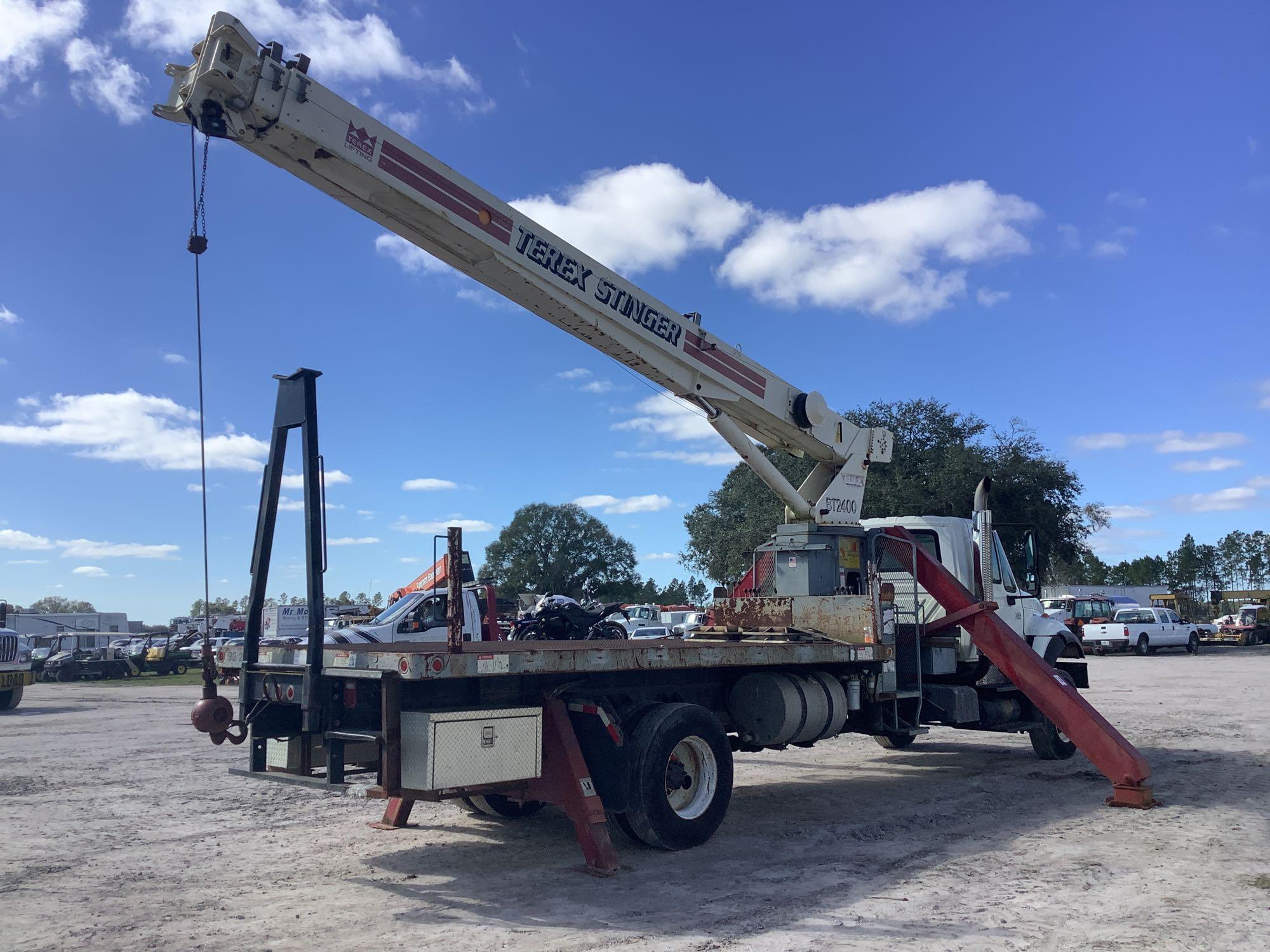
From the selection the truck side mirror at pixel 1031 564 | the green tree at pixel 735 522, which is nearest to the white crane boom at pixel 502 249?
the truck side mirror at pixel 1031 564

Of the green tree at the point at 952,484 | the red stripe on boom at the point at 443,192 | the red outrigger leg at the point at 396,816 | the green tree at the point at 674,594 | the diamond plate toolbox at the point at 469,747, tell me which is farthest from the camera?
the green tree at the point at 674,594

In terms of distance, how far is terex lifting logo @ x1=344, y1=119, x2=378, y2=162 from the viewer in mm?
7711

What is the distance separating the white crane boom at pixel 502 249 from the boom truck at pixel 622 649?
0.8 inches

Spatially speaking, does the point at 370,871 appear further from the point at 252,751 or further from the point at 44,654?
the point at 44,654

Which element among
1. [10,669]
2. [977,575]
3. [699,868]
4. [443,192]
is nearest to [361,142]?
[443,192]

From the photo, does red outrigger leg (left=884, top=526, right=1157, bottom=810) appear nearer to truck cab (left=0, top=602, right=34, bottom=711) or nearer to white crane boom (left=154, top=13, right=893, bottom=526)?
white crane boom (left=154, top=13, right=893, bottom=526)

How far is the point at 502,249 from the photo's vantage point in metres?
8.63

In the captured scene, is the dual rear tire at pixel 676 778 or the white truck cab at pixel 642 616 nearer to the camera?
the dual rear tire at pixel 676 778

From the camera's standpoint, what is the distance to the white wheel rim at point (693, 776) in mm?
7492

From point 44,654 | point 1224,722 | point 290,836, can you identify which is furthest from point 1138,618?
point 44,654

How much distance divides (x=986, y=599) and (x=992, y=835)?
10.7 ft

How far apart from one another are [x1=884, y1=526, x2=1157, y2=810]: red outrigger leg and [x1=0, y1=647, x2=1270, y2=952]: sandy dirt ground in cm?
34

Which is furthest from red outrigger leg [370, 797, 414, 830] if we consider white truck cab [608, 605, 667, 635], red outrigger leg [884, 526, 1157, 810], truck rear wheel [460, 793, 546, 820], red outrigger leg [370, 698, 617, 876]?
white truck cab [608, 605, 667, 635]

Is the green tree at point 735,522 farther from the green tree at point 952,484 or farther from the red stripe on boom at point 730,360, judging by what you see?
the red stripe on boom at point 730,360
